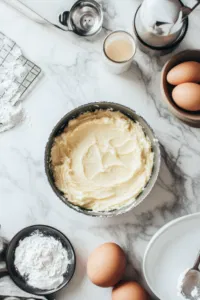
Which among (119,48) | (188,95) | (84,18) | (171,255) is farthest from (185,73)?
(171,255)

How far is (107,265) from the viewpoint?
129 centimetres

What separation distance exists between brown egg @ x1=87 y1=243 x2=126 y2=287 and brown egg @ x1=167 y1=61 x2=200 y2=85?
41cm

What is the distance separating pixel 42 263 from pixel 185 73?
0.55m

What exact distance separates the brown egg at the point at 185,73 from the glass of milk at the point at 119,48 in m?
0.11

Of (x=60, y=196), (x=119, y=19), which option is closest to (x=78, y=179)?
(x=60, y=196)

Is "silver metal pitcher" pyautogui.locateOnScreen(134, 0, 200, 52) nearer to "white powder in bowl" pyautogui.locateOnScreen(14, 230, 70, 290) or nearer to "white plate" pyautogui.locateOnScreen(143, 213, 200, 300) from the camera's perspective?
"white plate" pyautogui.locateOnScreen(143, 213, 200, 300)

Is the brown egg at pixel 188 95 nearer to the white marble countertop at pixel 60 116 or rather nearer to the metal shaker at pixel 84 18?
the white marble countertop at pixel 60 116

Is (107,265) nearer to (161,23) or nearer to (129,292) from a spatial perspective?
(129,292)

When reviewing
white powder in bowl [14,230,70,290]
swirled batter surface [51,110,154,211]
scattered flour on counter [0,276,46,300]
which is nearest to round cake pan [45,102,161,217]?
swirled batter surface [51,110,154,211]

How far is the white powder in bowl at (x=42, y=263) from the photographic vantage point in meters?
1.36

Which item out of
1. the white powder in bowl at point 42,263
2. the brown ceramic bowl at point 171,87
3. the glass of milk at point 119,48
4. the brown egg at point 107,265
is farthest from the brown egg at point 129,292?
the glass of milk at point 119,48

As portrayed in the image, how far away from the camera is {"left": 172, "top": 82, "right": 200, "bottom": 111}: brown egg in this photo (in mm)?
1300

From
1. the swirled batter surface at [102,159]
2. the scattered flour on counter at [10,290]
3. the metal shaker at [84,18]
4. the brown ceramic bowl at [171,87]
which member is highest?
the metal shaker at [84,18]

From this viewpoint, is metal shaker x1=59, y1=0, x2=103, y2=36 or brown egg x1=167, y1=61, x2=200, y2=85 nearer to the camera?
brown egg x1=167, y1=61, x2=200, y2=85
